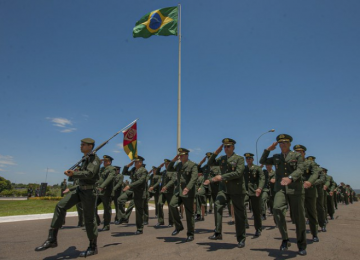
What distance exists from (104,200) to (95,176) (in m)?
4.08

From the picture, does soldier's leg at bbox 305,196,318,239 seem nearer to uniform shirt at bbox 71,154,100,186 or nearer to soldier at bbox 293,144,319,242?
soldier at bbox 293,144,319,242

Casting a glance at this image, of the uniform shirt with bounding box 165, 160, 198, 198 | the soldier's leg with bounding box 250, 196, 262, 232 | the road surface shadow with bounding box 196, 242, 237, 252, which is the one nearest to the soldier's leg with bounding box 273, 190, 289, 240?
the road surface shadow with bounding box 196, 242, 237, 252

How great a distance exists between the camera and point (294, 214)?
5.23m

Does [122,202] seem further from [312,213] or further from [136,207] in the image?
[312,213]

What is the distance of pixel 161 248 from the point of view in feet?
18.2

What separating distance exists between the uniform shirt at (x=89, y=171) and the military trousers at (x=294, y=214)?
3.74m

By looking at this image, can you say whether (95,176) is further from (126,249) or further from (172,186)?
(172,186)

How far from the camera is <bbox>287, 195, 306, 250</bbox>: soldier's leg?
5.11 meters

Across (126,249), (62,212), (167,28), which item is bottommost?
(126,249)

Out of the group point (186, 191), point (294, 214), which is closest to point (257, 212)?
point (294, 214)

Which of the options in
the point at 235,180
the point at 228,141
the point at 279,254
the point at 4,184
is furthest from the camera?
the point at 4,184

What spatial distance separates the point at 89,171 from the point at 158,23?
51.5ft

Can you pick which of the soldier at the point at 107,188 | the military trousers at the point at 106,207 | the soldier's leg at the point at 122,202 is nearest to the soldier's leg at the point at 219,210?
the soldier at the point at 107,188

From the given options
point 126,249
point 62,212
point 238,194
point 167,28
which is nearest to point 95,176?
point 62,212
